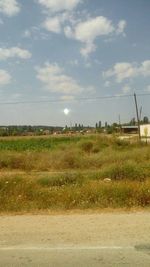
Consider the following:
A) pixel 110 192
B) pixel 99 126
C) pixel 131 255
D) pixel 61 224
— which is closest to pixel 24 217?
pixel 61 224

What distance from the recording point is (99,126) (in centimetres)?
16088

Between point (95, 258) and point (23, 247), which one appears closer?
point (95, 258)

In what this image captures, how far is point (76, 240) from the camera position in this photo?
663cm

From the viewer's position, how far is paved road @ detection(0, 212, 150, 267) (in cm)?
557

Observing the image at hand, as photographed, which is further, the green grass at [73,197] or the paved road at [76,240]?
the green grass at [73,197]

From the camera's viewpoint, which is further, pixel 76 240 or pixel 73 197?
pixel 73 197

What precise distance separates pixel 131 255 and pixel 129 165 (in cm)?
1145

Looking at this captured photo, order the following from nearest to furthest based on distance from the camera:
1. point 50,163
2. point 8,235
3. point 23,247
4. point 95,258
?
point 95,258, point 23,247, point 8,235, point 50,163

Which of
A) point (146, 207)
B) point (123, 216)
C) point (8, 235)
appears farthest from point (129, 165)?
point (8, 235)

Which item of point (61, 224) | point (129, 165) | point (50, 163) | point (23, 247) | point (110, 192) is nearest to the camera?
point (23, 247)

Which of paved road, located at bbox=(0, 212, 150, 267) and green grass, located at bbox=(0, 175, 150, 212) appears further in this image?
green grass, located at bbox=(0, 175, 150, 212)

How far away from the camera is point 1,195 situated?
11.2 m

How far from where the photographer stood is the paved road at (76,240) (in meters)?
5.57

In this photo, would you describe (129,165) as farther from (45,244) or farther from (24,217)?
(45,244)
